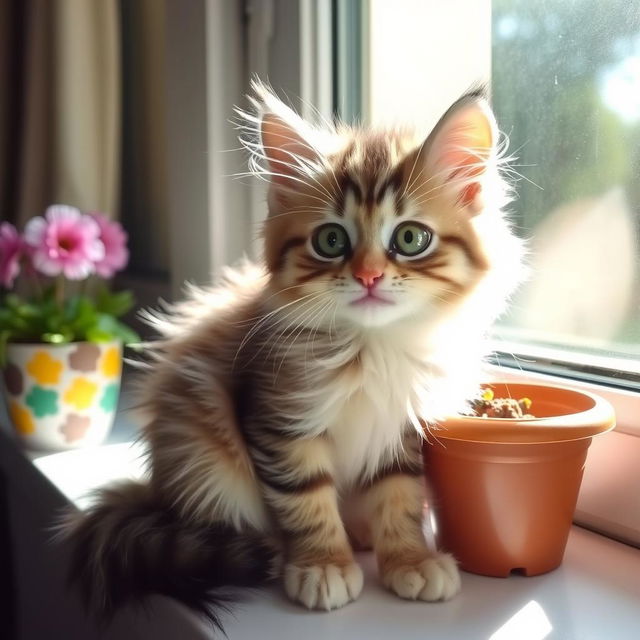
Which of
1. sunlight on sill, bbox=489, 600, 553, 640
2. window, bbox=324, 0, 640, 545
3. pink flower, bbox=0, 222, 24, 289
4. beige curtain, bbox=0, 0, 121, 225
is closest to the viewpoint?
sunlight on sill, bbox=489, 600, 553, 640

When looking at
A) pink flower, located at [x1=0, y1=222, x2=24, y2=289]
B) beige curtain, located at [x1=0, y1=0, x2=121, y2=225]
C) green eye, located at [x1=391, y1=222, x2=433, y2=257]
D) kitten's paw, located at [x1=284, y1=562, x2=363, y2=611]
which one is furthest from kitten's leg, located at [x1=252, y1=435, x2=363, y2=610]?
beige curtain, located at [x1=0, y1=0, x2=121, y2=225]

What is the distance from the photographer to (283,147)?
2.98 ft

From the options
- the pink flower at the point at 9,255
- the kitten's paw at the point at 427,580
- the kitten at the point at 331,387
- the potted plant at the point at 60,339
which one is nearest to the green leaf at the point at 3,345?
the potted plant at the point at 60,339

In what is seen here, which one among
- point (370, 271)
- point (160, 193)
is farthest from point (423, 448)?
point (160, 193)

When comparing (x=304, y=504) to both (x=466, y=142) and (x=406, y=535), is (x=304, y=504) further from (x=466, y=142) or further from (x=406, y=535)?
(x=466, y=142)

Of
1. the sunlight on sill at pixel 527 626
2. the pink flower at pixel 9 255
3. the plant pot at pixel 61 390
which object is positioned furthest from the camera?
the pink flower at pixel 9 255

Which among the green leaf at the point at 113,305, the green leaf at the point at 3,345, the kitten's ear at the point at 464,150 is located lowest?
the green leaf at the point at 3,345

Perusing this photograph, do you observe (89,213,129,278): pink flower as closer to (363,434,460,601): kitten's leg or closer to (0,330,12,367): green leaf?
(0,330,12,367): green leaf

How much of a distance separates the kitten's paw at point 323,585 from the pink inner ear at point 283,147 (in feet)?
1.48

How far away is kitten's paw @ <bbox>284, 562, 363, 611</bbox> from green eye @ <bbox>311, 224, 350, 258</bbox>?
0.34m

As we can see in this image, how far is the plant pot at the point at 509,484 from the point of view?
752 mm

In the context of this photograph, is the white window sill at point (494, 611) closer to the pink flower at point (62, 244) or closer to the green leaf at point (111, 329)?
the green leaf at point (111, 329)

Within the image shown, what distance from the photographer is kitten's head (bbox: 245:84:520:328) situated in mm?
803

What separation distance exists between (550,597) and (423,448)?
207 mm
